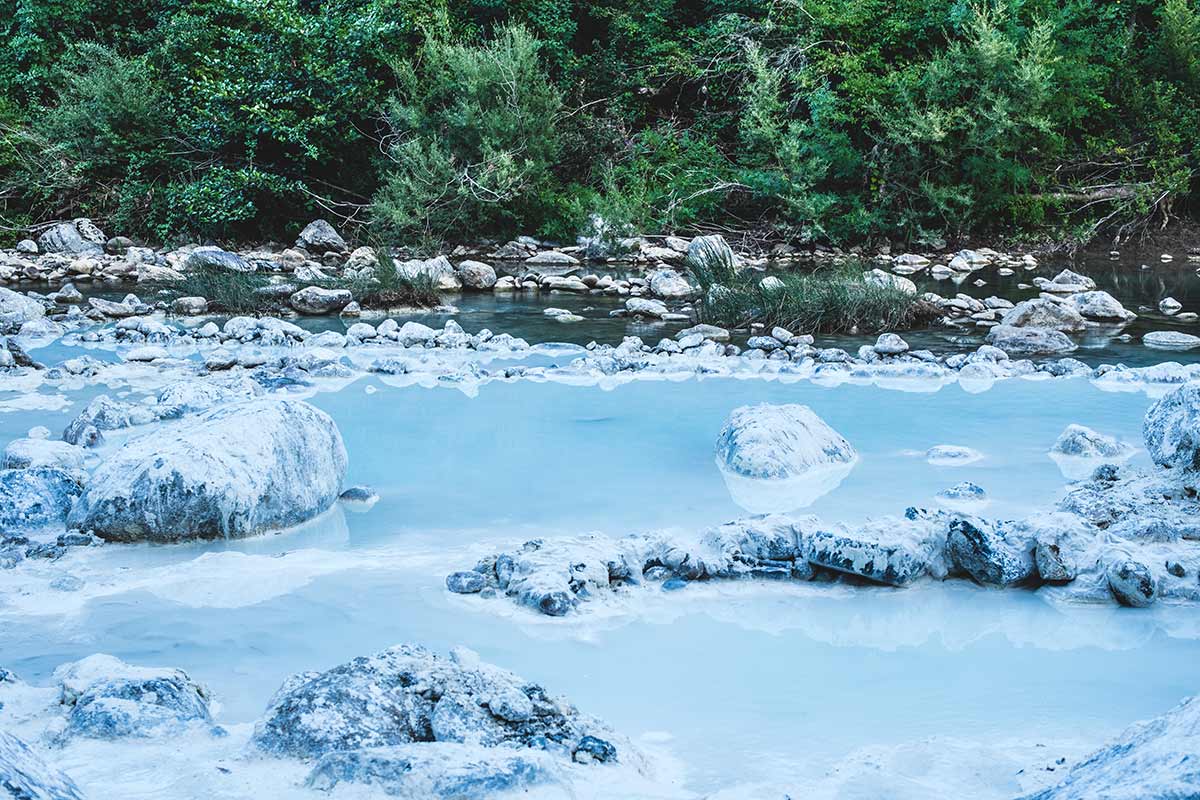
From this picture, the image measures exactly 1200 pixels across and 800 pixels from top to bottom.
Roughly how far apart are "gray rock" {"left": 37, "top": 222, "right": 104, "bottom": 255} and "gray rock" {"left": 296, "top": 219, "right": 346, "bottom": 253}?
258cm

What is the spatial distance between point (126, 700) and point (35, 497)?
1.68m

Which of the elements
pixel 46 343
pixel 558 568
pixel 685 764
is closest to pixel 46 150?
pixel 46 343

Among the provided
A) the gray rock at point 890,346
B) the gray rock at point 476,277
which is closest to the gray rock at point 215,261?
the gray rock at point 476,277

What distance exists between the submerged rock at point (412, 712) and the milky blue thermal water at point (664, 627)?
20 cm

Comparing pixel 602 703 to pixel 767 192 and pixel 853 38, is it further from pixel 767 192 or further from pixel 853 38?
pixel 853 38

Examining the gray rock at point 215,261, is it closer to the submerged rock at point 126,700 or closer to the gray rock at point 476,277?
the gray rock at point 476,277

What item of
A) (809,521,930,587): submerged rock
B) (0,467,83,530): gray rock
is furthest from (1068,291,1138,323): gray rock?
(0,467,83,530): gray rock

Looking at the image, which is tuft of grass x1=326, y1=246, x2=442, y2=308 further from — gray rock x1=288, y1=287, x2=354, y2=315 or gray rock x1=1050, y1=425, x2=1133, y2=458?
gray rock x1=1050, y1=425, x2=1133, y2=458

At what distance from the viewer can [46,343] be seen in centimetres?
762

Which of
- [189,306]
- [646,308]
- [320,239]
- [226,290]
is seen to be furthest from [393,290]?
[320,239]

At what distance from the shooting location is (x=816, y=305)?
8297mm

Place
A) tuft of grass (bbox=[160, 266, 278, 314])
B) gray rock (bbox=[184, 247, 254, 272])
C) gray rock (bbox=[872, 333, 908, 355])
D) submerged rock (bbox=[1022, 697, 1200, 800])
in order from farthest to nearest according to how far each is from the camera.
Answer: gray rock (bbox=[184, 247, 254, 272])
tuft of grass (bbox=[160, 266, 278, 314])
gray rock (bbox=[872, 333, 908, 355])
submerged rock (bbox=[1022, 697, 1200, 800])

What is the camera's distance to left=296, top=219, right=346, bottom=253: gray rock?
14.4m

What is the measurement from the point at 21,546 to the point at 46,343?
5.02 m
